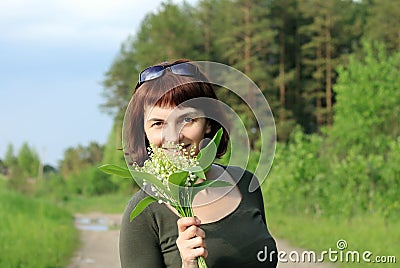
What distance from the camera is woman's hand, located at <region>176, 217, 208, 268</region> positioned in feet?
5.40

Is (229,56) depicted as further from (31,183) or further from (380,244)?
(380,244)

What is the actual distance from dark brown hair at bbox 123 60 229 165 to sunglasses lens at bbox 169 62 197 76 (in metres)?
0.01

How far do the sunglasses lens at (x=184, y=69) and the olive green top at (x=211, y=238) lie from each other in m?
0.32

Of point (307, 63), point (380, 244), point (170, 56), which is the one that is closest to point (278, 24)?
point (307, 63)

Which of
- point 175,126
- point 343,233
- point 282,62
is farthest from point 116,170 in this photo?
point 282,62

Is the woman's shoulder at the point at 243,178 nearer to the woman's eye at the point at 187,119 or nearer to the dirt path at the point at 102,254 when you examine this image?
the woman's eye at the point at 187,119

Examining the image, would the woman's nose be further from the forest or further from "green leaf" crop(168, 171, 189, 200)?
the forest

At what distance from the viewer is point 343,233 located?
853cm

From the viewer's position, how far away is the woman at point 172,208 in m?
1.94

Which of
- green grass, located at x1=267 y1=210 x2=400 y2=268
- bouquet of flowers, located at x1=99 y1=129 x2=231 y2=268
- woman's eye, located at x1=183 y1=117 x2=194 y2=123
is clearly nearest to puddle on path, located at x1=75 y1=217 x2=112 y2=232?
green grass, located at x1=267 y1=210 x2=400 y2=268

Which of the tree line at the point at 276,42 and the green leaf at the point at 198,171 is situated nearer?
the green leaf at the point at 198,171

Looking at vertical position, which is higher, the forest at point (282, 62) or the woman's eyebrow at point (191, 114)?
the forest at point (282, 62)

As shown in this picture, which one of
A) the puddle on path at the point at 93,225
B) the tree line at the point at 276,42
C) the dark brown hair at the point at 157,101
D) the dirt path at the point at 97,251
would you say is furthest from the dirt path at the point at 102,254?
the tree line at the point at 276,42

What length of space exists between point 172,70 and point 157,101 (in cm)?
11
